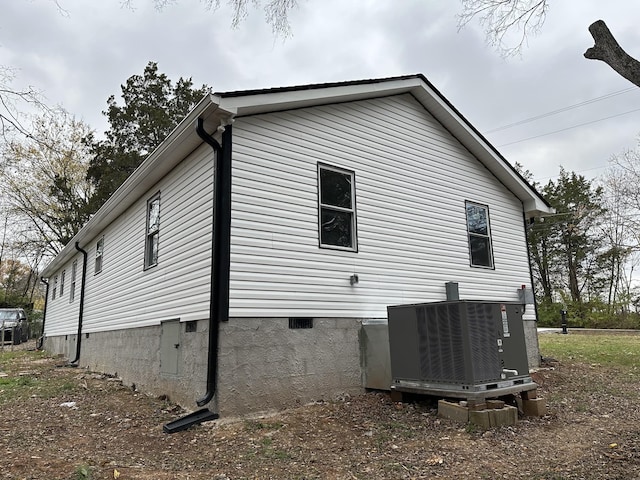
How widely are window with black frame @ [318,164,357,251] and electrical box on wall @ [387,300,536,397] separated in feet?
5.07

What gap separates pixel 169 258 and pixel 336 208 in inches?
112

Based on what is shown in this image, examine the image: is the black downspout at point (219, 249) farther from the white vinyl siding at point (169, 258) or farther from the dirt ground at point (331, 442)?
the dirt ground at point (331, 442)

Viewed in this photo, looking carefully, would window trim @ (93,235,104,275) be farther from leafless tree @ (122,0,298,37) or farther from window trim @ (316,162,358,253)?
leafless tree @ (122,0,298,37)

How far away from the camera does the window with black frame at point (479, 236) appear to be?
9.21 metres

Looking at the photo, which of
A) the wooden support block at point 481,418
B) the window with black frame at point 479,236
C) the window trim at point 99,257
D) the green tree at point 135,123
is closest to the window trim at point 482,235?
the window with black frame at point 479,236

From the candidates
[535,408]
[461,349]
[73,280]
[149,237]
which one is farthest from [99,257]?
[535,408]

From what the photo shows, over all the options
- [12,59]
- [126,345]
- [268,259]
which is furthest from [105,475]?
[126,345]

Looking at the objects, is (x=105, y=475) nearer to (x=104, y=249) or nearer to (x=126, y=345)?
(x=126, y=345)

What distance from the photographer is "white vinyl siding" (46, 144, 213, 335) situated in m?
6.25

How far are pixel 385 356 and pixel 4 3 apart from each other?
6419mm

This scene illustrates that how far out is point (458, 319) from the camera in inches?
207

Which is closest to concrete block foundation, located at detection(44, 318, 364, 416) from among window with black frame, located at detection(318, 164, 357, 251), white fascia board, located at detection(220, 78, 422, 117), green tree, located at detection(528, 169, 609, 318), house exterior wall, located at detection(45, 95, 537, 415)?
house exterior wall, located at detection(45, 95, 537, 415)

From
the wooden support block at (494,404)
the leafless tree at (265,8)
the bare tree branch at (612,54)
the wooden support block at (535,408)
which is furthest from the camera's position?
the leafless tree at (265,8)

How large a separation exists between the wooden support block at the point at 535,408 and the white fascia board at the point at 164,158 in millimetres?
5264
